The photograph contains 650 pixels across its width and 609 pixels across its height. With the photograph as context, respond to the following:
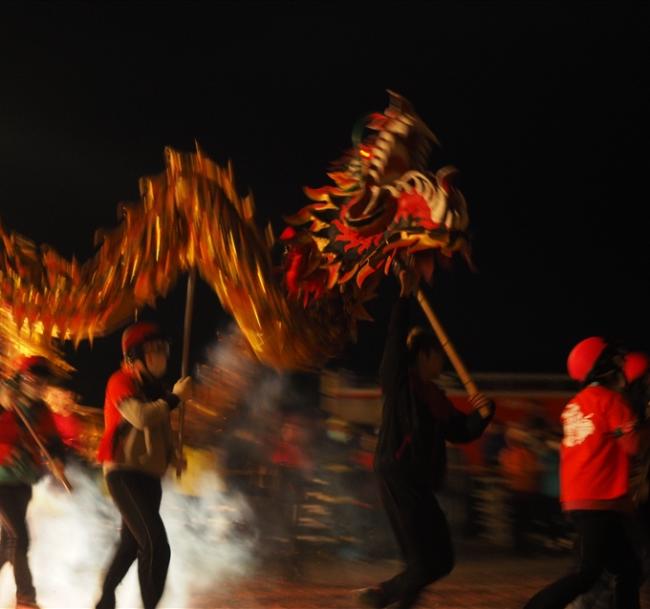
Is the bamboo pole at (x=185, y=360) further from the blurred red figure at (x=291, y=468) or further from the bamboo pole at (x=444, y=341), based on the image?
the bamboo pole at (x=444, y=341)

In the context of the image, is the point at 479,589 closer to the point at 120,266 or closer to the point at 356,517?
the point at 356,517

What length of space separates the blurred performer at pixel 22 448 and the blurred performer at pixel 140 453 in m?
0.76

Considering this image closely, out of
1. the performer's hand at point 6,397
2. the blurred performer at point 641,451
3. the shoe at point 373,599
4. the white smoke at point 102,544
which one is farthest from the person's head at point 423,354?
the performer's hand at point 6,397

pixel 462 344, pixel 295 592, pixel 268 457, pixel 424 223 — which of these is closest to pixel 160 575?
pixel 268 457

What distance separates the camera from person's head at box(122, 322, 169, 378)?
17.5 feet

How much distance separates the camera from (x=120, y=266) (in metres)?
5.66

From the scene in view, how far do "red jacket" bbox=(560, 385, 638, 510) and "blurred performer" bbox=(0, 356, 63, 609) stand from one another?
8.72ft

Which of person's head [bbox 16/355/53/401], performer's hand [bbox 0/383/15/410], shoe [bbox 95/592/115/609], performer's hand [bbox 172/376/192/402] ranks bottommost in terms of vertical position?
shoe [bbox 95/592/115/609]

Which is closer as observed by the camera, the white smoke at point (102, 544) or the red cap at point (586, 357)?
the red cap at point (586, 357)

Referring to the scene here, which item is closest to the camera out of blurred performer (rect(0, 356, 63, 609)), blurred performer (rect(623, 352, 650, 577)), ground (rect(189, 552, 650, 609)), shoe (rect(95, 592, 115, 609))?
blurred performer (rect(623, 352, 650, 577))

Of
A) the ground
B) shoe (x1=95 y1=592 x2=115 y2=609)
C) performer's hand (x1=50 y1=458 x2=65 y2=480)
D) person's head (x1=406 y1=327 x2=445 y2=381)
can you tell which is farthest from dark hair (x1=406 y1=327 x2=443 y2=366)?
performer's hand (x1=50 y1=458 x2=65 y2=480)

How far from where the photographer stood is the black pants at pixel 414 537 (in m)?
4.80

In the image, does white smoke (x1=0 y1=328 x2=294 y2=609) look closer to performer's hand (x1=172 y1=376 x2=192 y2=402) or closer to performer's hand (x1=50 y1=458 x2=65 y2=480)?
performer's hand (x1=50 y1=458 x2=65 y2=480)

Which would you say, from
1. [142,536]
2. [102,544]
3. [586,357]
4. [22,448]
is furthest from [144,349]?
[586,357]
